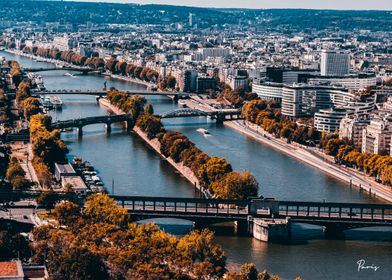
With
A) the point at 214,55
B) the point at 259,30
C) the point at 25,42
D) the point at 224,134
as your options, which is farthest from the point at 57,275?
the point at 259,30

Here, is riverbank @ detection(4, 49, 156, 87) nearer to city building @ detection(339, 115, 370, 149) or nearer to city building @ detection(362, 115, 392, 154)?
city building @ detection(339, 115, 370, 149)

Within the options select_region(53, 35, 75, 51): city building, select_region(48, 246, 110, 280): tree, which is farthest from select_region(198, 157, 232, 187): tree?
select_region(53, 35, 75, 51): city building

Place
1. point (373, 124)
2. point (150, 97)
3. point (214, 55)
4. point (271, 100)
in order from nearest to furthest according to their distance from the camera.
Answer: point (373, 124)
point (271, 100)
point (150, 97)
point (214, 55)

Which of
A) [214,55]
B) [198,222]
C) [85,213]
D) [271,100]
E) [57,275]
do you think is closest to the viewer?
[57,275]

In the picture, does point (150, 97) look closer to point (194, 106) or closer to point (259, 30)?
point (194, 106)

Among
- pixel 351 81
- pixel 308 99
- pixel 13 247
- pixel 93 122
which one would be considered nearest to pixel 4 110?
pixel 93 122

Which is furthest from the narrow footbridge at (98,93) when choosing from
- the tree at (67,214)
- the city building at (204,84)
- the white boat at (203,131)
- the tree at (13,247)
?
→ the tree at (13,247)
